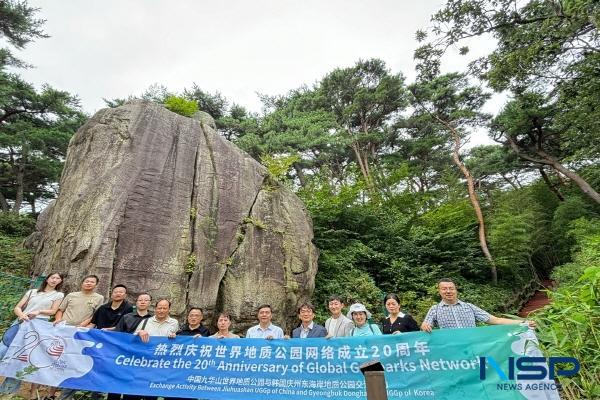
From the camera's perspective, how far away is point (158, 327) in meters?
4.02

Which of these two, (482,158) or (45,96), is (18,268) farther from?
(482,158)

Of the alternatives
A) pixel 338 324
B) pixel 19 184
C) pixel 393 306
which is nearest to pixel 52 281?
pixel 338 324

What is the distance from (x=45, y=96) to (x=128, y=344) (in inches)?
711

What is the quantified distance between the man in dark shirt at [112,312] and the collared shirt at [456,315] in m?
3.85

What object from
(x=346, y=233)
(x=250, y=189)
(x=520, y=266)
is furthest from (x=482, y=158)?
(x=250, y=189)

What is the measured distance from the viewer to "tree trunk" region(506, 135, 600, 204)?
13.2m

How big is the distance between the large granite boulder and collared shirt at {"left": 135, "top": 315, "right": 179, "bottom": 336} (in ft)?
9.61

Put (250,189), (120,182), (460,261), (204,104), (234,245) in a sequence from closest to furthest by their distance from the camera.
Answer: (120,182) < (234,245) < (250,189) < (460,261) < (204,104)

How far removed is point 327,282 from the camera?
10.2 m

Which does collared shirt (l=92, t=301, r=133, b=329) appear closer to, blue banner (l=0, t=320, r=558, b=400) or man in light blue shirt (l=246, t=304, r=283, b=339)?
blue banner (l=0, t=320, r=558, b=400)

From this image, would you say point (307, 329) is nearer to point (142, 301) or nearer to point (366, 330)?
point (366, 330)

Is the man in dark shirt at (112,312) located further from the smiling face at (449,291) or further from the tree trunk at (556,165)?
the tree trunk at (556,165)

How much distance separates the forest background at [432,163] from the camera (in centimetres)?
991

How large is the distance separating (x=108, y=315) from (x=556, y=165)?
60.1 ft
